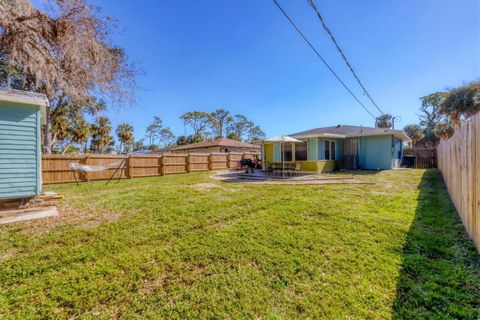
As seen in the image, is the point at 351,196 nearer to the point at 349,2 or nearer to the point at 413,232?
the point at 413,232

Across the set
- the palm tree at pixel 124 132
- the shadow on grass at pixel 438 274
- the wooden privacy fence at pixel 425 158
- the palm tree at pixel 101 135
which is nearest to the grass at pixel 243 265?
the shadow on grass at pixel 438 274

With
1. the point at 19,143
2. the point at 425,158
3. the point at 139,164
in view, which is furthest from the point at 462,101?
the point at 19,143

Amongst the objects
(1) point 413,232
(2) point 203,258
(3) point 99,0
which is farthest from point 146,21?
(1) point 413,232

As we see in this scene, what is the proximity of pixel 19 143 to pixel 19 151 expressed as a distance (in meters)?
0.17

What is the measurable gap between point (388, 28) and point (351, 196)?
662cm

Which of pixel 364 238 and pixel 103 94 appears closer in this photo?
pixel 364 238

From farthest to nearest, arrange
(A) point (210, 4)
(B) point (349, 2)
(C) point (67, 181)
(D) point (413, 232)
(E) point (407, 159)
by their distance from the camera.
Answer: (E) point (407, 159), (C) point (67, 181), (A) point (210, 4), (B) point (349, 2), (D) point (413, 232)

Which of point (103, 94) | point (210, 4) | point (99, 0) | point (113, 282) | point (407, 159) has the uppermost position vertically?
point (210, 4)

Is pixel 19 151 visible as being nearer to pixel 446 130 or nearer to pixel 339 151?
pixel 339 151

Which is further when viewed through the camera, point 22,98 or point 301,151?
point 301,151

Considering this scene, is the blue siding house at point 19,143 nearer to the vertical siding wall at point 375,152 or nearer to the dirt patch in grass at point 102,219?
the dirt patch in grass at point 102,219

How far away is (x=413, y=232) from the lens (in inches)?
146

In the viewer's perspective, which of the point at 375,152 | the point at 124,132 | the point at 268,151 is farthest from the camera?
the point at 124,132

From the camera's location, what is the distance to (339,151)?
48.4 ft
